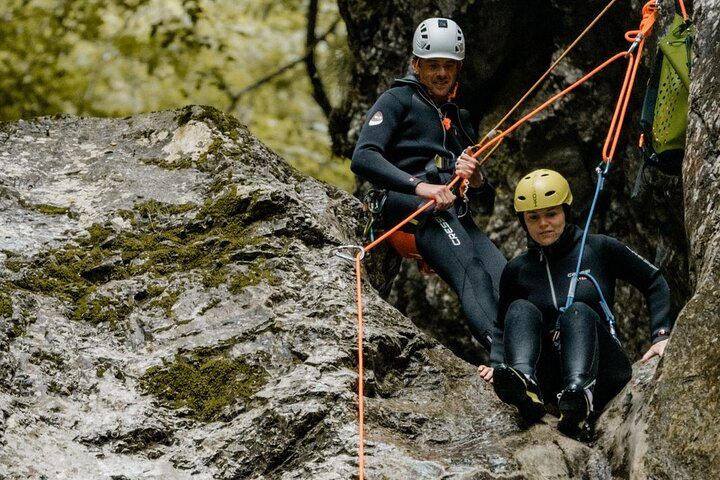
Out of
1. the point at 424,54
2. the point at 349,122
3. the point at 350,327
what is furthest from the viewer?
the point at 349,122

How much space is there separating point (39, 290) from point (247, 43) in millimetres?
12142

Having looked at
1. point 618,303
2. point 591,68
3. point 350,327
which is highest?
point 591,68

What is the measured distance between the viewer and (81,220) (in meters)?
5.38

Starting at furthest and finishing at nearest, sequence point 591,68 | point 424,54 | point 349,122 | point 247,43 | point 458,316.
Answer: point 247,43
point 349,122
point 458,316
point 591,68
point 424,54

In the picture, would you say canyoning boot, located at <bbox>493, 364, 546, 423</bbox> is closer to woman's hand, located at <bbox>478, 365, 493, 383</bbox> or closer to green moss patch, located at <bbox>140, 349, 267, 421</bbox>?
woman's hand, located at <bbox>478, 365, 493, 383</bbox>

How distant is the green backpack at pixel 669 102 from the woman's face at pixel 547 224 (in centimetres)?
73

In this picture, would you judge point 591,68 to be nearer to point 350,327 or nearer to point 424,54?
point 424,54

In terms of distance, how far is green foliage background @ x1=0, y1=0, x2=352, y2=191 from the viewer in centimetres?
1191

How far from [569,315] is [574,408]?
470 millimetres

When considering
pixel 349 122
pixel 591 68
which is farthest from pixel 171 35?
pixel 591 68

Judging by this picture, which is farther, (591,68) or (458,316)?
(458,316)

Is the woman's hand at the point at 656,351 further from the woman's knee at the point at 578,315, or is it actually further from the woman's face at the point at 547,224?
the woman's face at the point at 547,224

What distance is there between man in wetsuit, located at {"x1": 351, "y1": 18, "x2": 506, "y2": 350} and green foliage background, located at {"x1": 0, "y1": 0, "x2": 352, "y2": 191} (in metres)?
4.25

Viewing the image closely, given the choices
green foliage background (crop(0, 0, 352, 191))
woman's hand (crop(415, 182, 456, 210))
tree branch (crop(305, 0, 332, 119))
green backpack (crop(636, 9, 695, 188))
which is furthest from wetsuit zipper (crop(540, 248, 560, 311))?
tree branch (crop(305, 0, 332, 119))
